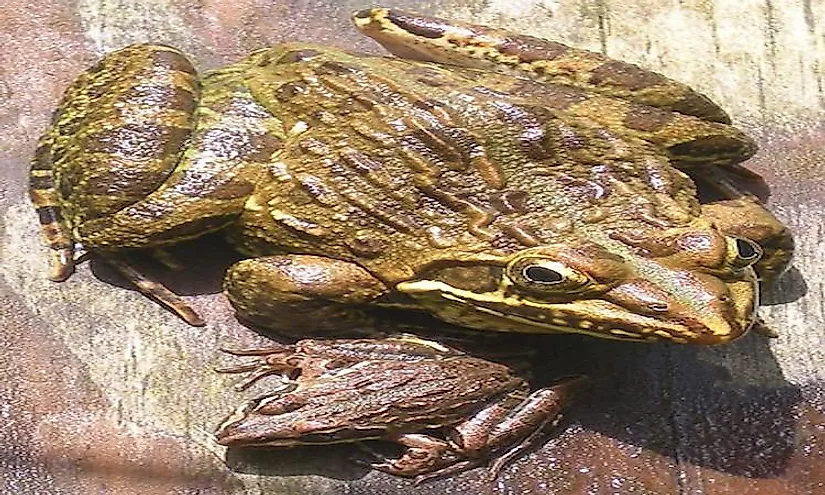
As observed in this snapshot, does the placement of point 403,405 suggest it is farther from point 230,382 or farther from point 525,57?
point 525,57

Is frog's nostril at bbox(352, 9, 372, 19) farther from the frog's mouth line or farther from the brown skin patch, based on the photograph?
the frog's mouth line

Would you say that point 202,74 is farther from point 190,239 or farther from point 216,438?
point 216,438

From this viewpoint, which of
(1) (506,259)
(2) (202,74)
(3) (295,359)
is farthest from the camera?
(2) (202,74)

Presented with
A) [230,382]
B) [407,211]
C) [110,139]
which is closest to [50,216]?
[110,139]

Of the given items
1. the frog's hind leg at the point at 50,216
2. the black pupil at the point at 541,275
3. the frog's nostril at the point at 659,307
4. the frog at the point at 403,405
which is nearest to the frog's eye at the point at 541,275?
the black pupil at the point at 541,275

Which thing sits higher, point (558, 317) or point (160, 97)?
point (160, 97)

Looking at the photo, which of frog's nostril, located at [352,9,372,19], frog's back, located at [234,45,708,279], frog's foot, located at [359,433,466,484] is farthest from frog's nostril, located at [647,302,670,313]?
frog's nostril, located at [352,9,372,19]

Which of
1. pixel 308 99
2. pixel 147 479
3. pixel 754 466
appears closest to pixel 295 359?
pixel 147 479
